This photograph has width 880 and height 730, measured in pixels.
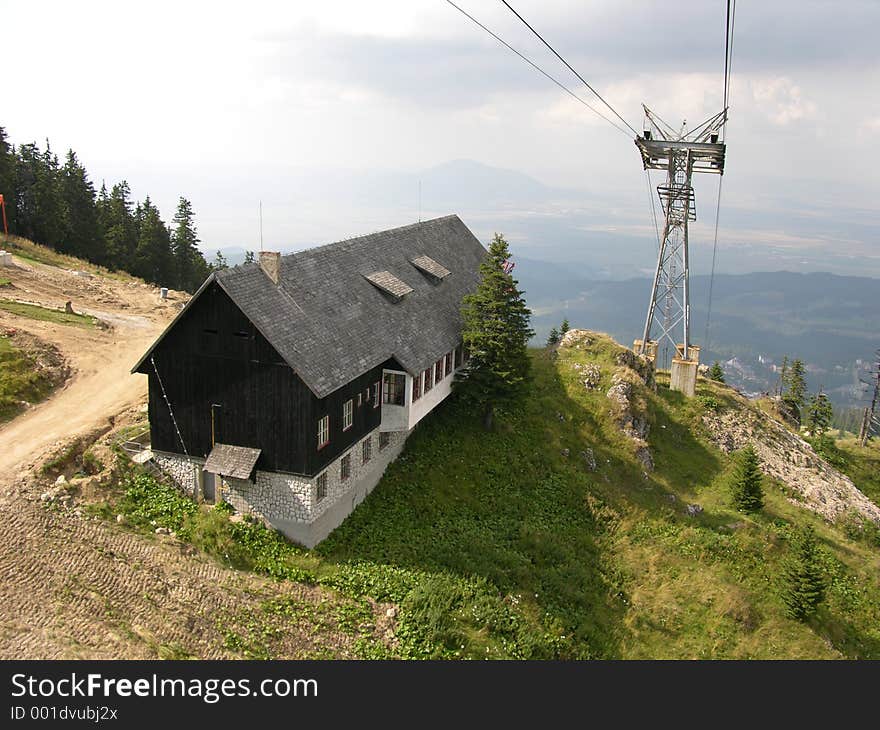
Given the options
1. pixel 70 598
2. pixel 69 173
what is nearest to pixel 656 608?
pixel 70 598

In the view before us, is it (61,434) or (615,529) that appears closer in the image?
(61,434)

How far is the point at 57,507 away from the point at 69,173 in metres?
66.6

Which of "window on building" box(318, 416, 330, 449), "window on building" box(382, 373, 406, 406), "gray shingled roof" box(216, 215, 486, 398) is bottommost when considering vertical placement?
"window on building" box(318, 416, 330, 449)

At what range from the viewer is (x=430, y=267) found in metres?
41.3

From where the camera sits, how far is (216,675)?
18.4 metres

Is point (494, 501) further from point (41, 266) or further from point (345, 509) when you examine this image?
point (41, 266)

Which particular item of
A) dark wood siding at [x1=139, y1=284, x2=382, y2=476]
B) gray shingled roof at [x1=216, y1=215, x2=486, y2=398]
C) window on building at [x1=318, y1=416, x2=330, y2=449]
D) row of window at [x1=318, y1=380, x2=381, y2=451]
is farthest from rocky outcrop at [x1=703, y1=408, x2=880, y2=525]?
dark wood siding at [x1=139, y1=284, x2=382, y2=476]

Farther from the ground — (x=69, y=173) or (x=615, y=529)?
(x=69, y=173)

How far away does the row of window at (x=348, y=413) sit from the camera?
90.3ft

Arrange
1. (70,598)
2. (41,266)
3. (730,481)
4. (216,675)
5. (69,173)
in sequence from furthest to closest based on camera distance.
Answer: (69,173)
(41,266)
(730,481)
(70,598)
(216,675)

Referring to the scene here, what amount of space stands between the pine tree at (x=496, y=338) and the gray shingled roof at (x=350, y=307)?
1.63m

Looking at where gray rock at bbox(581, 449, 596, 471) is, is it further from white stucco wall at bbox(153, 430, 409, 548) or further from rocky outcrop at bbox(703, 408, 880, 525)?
white stucco wall at bbox(153, 430, 409, 548)

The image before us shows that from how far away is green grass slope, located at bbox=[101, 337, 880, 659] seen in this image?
88.1 feet

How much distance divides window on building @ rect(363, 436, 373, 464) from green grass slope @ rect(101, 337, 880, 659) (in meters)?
2.10
